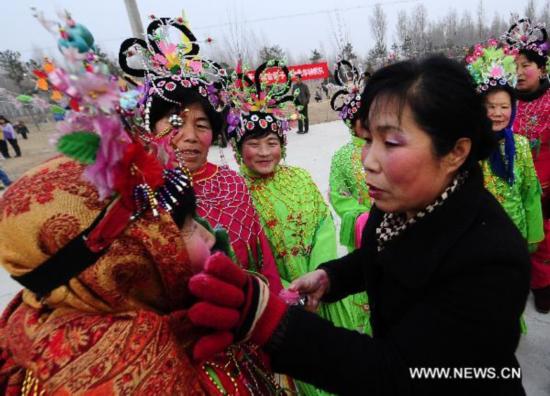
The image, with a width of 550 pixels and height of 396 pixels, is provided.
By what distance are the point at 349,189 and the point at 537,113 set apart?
84.2 inches

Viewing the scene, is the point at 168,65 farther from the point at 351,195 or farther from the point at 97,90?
the point at 351,195

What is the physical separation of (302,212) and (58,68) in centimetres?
175

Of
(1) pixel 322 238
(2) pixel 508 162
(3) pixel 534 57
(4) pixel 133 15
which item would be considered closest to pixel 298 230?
(1) pixel 322 238

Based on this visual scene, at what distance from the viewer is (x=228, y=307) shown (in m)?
0.79

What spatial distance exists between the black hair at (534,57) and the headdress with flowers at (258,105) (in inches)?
108

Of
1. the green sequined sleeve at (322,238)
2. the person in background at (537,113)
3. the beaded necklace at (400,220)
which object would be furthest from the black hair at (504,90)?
the beaded necklace at (400,220)

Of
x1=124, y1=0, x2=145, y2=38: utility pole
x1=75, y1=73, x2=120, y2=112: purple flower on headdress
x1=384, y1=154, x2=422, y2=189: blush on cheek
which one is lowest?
x1=384, y1=154, x2=422, y2=189: blush on cheek

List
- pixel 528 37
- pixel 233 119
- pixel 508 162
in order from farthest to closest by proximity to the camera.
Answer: pixel 528 37, pixel 508 162, pixel 233 119

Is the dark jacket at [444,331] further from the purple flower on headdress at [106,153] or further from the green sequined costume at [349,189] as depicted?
the green sequined costume at [349,189]

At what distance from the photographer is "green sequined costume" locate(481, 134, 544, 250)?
255cm

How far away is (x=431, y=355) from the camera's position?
88cm

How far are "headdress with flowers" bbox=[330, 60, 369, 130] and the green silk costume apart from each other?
32.7 inches

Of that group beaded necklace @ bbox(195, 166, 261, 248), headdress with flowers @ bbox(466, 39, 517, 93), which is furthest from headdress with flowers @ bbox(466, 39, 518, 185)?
beaded necklace @ bbox(195, 166, 261, 248)

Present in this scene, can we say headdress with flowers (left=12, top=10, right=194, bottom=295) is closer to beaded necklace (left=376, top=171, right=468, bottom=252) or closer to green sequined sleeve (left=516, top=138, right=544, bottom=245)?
beaded necklace (left=376, top=171, right=468, bottom=252)
